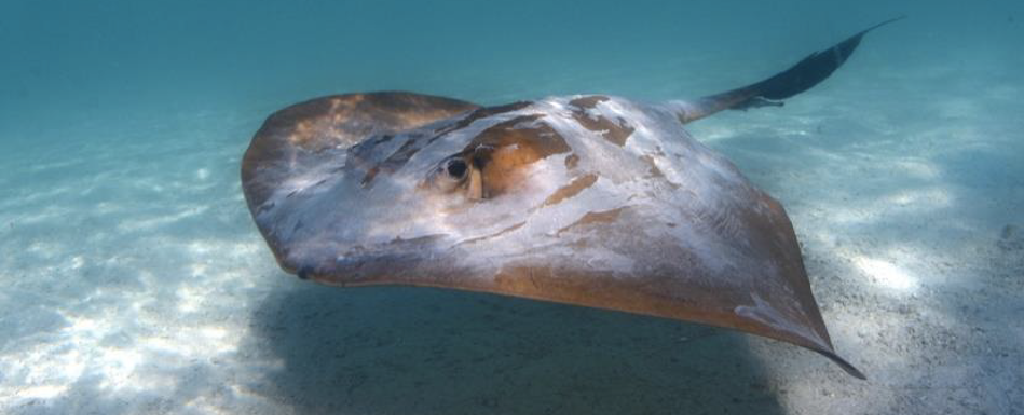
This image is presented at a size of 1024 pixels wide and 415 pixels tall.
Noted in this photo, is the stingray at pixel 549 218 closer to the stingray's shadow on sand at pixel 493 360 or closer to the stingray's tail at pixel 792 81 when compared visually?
the stingray's shadow on sand at pixel 493 360

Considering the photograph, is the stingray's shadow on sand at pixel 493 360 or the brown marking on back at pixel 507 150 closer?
the brown marking on back at pixel 507 150

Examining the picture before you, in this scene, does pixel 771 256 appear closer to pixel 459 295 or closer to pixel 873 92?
pixel 459 295

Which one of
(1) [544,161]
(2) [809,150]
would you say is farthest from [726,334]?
(2) [809,150]

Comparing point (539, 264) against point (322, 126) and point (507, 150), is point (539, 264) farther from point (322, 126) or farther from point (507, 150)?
point (322, 126)

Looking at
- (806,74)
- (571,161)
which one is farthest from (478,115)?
(806,74)

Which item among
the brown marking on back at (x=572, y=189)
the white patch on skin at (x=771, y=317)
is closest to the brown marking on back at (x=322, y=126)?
the brown marking on back at (x=572, y=189)
